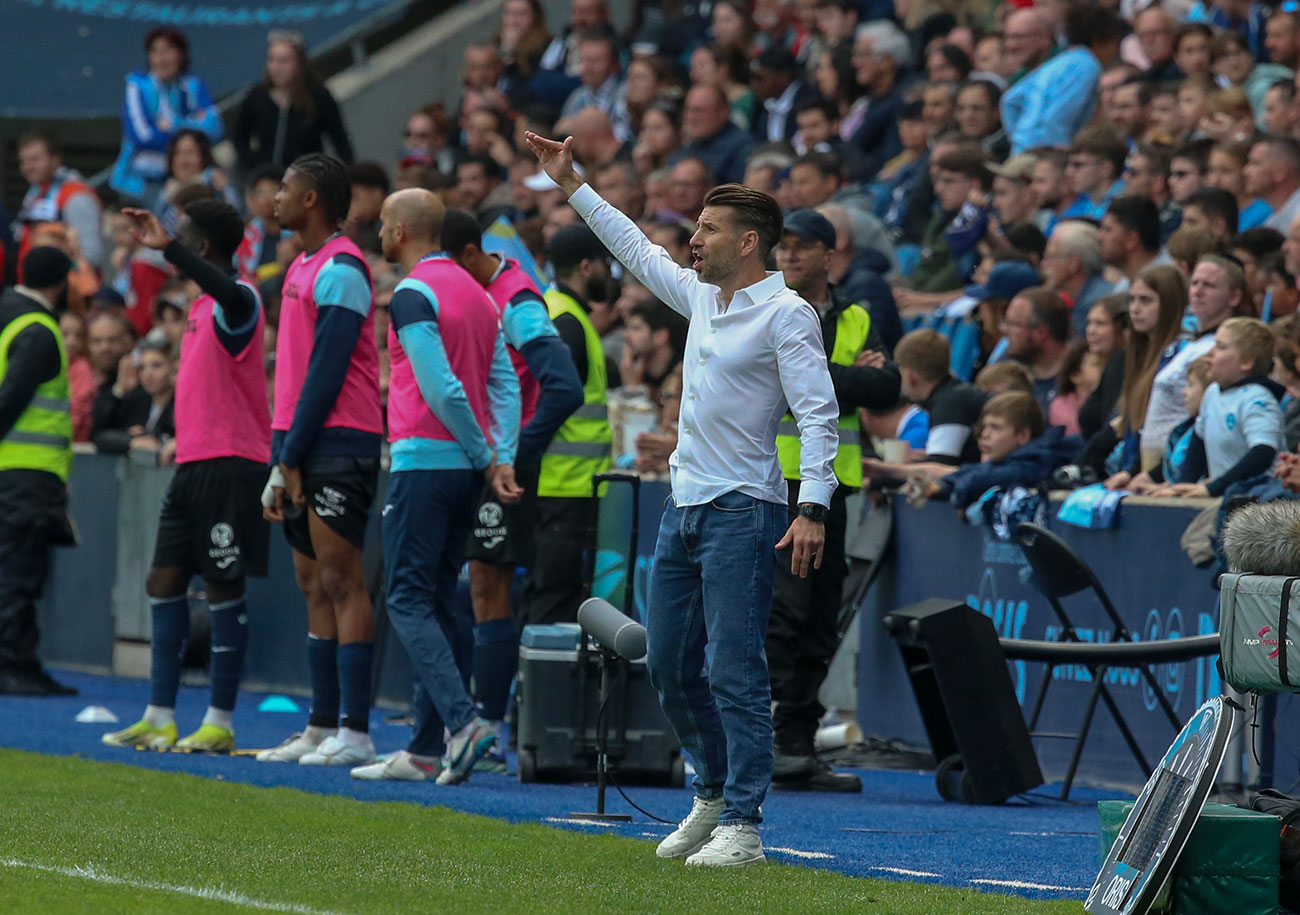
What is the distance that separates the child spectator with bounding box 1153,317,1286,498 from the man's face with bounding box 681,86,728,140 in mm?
7536

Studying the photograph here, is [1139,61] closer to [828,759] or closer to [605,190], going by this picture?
[605,190]

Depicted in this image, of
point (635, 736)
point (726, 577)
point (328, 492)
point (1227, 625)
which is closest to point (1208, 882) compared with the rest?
point (1227, 625)

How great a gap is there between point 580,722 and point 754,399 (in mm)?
2967

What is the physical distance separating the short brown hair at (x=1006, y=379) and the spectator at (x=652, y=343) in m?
2.30

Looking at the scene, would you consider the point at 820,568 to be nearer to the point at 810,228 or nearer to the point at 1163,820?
the point at 810,228

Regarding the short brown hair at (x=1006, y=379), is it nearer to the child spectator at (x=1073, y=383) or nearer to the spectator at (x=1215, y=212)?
the child spectator at (x=1073, y=383)

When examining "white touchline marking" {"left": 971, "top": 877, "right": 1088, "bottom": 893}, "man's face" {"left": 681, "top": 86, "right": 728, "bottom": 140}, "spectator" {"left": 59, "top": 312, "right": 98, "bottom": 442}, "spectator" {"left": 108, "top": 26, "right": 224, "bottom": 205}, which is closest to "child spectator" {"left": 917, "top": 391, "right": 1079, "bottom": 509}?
"white touchline marking" {"left": 971, "top": 877, "right": 1088, "bottom": 893}

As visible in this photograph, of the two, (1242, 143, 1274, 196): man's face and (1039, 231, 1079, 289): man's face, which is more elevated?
(1242, 143, 1274, 196): man's face

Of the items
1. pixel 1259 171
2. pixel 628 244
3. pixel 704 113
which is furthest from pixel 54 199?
pixel 628 244

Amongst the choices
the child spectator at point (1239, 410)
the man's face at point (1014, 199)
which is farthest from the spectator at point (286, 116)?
the child spectator at point (1239, 410)

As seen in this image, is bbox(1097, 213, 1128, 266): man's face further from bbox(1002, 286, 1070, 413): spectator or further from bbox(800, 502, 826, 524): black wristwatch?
bbox(800, 502, 826, 524): black wristwatch

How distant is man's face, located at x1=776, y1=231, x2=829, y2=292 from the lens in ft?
29.5

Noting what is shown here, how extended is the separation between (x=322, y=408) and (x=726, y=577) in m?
3.02

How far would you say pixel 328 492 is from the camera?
916 centimetres
